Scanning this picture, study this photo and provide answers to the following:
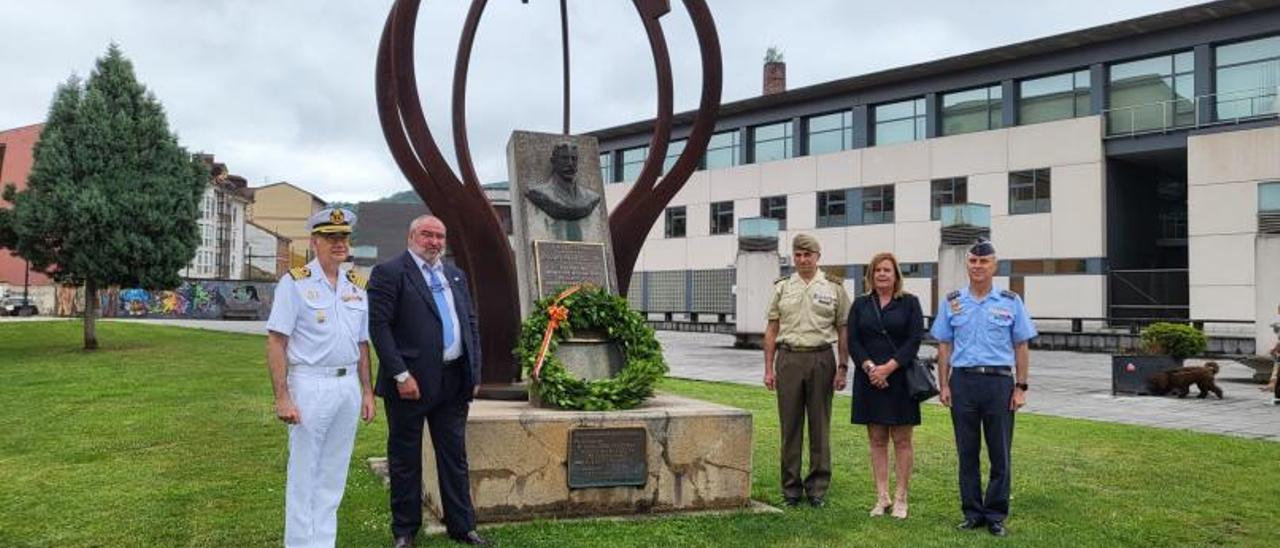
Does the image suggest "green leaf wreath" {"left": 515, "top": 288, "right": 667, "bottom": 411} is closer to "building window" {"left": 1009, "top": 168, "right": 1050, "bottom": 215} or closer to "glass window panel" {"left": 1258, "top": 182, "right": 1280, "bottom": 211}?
"glass window panel" {"left": 1258, "top": 182, "right": 1280, "bottom": 211}

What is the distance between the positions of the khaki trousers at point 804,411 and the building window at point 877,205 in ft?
102

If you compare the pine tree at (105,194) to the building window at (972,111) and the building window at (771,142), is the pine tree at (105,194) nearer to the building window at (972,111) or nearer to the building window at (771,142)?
the building window at (771,142)

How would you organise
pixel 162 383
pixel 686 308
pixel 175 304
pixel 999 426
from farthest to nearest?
pixel 175 304
pixel 686 308
pixel 162 383
pixel 999 426

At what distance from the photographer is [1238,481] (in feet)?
24.9

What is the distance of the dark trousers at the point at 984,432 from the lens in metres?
5.72

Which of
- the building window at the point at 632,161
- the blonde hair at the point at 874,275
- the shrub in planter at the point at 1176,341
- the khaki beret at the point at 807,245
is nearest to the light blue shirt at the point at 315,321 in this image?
the khaki beret at the point at 807,245

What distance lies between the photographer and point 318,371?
14.1ft

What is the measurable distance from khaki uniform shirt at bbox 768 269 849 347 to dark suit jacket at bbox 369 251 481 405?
2.37 m

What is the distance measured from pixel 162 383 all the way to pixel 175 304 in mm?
40790

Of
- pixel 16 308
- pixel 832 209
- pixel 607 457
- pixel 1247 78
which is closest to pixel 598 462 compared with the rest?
pixel 607 457

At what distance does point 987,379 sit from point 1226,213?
85.6 feet

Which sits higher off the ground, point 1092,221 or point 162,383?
point 1092,221

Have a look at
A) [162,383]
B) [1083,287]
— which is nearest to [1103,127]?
[1083,287]

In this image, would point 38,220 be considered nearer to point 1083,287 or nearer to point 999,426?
point 999,426
